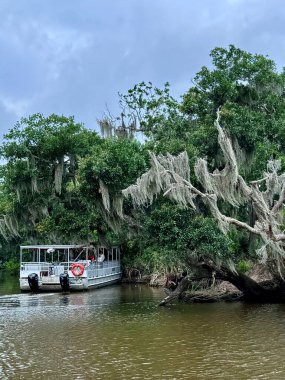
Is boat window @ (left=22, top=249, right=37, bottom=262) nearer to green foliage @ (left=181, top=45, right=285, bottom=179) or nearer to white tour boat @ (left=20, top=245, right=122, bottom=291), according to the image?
white tour boat @ (left=20, top=245, right=122, bottom=291)

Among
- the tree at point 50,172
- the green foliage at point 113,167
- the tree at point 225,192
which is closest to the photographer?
the tree at point 225,192

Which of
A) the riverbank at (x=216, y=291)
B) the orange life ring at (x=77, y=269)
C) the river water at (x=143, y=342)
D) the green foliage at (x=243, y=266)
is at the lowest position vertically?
the river water at (x=143, y=342)

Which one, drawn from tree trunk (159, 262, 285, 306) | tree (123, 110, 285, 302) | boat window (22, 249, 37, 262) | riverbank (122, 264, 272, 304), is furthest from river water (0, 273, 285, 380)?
boat window (22, 249, 37, 262)

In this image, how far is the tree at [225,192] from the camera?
58.5 feet

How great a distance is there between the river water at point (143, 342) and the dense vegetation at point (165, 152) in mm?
2385

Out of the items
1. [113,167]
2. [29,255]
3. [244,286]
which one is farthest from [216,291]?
[29,255]

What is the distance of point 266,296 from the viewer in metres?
20.3

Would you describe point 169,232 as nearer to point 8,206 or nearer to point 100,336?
point 100,336

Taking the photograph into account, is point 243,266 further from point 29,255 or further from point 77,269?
point 29,255

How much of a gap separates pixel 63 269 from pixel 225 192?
1274 cm

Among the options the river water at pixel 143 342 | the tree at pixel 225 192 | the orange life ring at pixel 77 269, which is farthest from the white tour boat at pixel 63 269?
the tree at pixel 225 192

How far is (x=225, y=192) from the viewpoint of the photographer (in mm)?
18891

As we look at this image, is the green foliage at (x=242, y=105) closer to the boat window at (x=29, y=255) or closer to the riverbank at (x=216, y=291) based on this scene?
the riverbank at (x=216, y=291)

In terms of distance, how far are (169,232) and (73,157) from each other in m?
9.49
